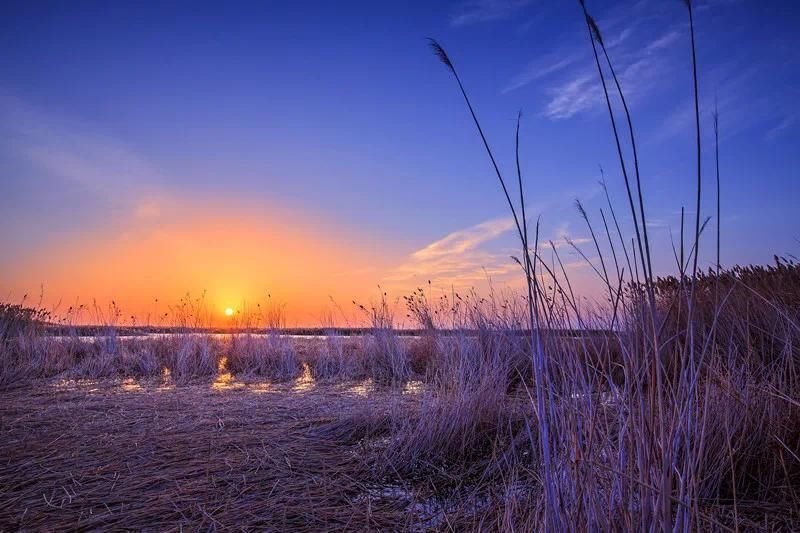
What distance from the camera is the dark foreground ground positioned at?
2.33m

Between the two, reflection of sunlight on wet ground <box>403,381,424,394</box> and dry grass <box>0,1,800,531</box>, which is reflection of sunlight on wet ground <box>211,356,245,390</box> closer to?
dry grass <box>0,1,800,531</box>

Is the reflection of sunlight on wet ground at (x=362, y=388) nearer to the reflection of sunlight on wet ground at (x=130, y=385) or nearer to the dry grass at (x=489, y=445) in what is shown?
the dry grass at (x=489, y=445)

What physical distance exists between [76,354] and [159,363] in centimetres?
249

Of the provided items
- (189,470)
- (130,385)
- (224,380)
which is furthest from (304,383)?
(189,470)

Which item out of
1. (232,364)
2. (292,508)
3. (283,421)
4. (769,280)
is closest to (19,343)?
(232,364)

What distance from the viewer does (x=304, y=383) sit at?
294 inches

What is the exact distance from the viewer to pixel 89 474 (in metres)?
2.90

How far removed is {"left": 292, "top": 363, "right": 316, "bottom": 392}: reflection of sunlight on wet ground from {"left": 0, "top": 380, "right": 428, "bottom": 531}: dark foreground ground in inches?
66.8

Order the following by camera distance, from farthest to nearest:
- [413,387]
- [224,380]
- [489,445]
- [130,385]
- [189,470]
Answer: [224,380]
[130,385]
[413,387]
[489,445]
[189,470]

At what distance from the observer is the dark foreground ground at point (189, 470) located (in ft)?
7.63

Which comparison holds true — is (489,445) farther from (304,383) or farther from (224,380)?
(224,380)

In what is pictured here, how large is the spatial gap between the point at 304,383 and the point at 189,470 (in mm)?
4595

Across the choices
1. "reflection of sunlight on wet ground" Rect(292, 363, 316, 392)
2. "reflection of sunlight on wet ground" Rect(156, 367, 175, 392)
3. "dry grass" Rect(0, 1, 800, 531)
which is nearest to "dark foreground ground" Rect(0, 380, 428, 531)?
"dry grass" Rect(0, 1, 800, 531)

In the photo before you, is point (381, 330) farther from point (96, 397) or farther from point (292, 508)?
point (292, 508)
